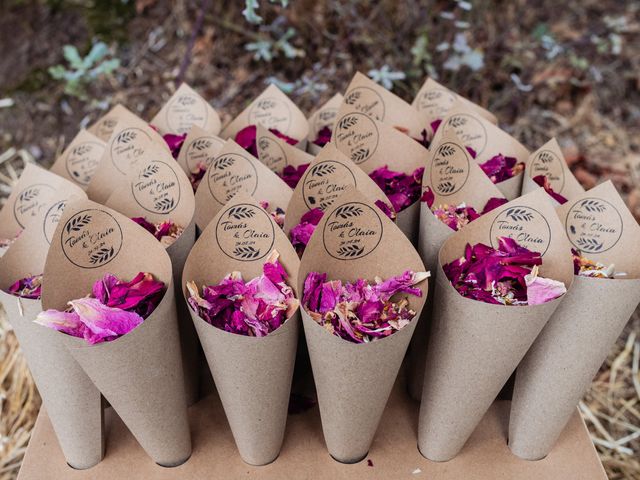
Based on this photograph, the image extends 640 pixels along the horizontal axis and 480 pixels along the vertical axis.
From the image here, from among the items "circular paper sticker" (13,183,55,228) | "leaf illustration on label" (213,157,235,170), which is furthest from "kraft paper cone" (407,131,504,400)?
"circular paper sticker" (13,183,55,228)

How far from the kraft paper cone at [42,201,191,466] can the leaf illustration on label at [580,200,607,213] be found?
727 millimetres

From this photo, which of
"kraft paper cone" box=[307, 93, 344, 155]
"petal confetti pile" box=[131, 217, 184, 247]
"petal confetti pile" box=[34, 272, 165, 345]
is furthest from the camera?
"kraft paper cone" box=[307, 93, 344, 155]

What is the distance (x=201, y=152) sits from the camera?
137 cm

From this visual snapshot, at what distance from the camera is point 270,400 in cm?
105

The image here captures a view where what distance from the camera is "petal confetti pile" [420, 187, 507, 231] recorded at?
1148 mm

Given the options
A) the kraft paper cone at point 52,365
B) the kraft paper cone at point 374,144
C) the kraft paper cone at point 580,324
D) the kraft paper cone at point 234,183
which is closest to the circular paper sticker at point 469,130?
the kraft paper cone at point 374,144

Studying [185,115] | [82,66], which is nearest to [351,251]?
[185,115]

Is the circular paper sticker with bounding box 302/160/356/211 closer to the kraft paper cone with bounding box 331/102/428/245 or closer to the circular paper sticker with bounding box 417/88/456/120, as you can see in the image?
the kraft paper cone with bounding box 331/102/428/245

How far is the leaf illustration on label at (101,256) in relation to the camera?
1025 millimetres

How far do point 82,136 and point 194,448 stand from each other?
2.38 ft

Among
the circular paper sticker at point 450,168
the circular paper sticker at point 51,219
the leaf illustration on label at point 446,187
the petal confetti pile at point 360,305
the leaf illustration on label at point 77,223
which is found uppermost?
the circular paper sticker at point 450,168

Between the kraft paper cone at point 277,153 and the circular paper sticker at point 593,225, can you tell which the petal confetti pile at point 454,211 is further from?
the kraft paper cone at point 277,153

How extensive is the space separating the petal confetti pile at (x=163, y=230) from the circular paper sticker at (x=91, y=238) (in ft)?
0.32

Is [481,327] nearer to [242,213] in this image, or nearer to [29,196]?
[242,213]
